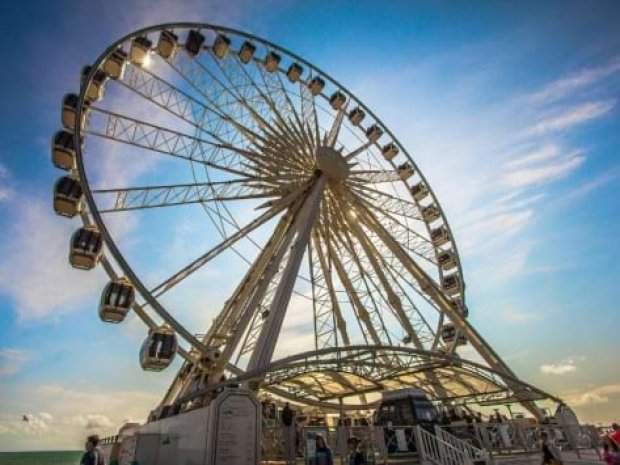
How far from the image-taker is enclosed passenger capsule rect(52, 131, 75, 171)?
47.9ft

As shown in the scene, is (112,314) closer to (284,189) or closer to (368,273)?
(284,189)

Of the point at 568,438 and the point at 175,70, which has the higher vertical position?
the point at 175,70

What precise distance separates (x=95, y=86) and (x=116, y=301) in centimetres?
880

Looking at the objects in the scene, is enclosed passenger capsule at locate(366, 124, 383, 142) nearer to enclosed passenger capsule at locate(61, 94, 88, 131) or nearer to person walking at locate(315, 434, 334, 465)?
enclosed passenger capsule at locate(61, 94, 88, 131)

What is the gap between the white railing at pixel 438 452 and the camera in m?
10.2

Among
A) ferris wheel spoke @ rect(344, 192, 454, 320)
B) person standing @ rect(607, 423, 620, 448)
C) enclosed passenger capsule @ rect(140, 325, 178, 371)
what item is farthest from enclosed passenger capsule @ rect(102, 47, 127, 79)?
person standing @ rect(607, 423, 620, 448)

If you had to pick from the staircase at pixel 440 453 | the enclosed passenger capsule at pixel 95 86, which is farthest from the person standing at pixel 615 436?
the enclosed passenger capsule at pixel 95 86

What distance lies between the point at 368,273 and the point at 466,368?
6631mm

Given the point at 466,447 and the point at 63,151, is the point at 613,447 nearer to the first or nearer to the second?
the point at 466,447

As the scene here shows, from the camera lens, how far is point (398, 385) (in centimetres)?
2173

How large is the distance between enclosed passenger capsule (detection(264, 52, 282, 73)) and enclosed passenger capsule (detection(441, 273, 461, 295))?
16.4 m

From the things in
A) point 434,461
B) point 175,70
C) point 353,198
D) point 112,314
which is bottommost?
point 434,461

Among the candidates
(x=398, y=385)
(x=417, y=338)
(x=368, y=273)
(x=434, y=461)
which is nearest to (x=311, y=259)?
(x=368, y=273)

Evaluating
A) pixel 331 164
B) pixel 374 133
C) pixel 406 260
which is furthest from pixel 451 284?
pixel 331 164
